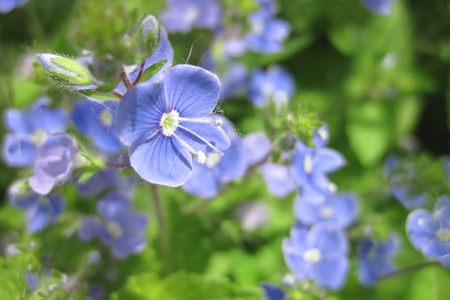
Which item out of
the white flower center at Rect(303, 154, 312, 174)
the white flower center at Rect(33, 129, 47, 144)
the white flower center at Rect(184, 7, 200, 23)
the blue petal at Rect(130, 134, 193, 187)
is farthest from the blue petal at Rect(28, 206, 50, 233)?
the white flower center at Rect(184, 7, 200, 23)

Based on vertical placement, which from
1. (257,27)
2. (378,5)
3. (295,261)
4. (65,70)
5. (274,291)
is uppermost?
(378,5)

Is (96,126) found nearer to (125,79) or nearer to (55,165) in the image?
(55,165)

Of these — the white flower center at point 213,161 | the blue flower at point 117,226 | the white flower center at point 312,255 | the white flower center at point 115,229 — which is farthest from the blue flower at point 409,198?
the white flower center at point 115,229

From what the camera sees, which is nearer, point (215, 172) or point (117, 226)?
point (215, 172)

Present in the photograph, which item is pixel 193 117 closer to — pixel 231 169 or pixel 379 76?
pixel 231 169

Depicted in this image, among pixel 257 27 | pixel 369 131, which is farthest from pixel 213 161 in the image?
pixel 369 131

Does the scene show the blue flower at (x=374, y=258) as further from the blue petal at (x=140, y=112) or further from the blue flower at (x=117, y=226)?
the blue petal at (x=140, y=112)

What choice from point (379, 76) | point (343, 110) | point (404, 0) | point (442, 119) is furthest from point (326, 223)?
point (404, 0)

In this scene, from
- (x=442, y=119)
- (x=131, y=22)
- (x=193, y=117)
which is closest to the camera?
(x=131, y=22)
